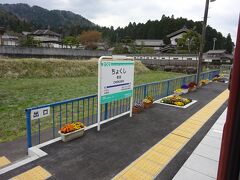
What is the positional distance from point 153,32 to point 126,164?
7239cm

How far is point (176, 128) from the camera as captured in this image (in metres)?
5.34

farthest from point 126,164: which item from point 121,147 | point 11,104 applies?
point 11,104

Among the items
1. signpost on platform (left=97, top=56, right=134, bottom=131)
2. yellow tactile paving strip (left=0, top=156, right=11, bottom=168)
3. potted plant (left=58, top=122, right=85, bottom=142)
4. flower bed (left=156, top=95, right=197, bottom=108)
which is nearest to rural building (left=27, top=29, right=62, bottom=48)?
flower bed (left=156, top=95, right=197, bottom=108)

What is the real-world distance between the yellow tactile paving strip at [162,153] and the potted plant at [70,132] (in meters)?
1.52

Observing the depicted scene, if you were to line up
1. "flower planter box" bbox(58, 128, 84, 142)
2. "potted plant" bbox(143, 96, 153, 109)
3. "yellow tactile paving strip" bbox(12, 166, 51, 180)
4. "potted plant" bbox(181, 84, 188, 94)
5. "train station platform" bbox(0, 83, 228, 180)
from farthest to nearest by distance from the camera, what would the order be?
"potted plant" bbox(181, 84, 188, 94) < "potted plant" bbox(143, 96, 153, 109) < "flower planter box" bbox(58, 128, 84, 142) < "train station platform" bbox(0, 83, 228, 180) < "yellow tactile paving strip" bbox(12, 166, 51, 180)

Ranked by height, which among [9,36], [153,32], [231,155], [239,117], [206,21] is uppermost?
[153,32]

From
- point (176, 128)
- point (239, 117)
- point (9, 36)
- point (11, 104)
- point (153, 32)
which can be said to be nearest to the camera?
point (239, 117)

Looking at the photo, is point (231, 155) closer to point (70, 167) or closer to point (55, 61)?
point (70, 167)

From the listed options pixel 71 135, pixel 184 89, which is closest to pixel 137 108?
pixel 71 135

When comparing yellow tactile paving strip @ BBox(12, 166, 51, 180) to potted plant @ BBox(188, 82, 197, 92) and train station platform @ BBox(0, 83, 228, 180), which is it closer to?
train station platform @ BBox(0, 83, 228, 180)

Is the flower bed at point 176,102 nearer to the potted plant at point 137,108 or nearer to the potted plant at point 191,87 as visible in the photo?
the potted plant at point 137,108

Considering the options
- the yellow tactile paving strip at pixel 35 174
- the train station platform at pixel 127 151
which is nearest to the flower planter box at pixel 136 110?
the train station platform at pixel 127 151

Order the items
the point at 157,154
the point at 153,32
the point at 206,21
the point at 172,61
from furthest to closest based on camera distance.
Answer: the point at 153,32, the point at 172,61, the point at 206,21, the point at 157,154

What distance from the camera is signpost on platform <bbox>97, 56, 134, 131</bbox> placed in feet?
16.1
